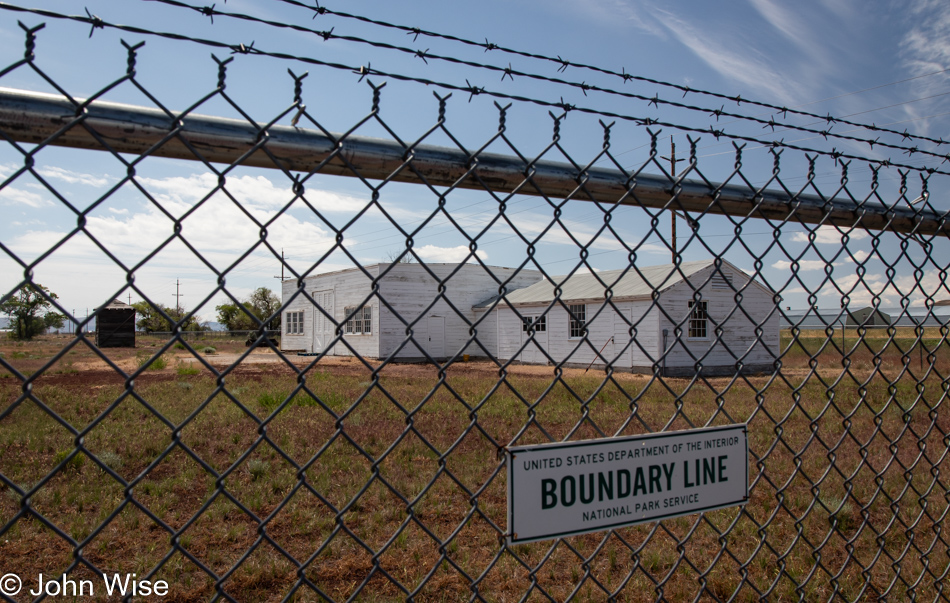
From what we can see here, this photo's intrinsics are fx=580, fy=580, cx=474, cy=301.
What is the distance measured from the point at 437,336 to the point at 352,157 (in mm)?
25989

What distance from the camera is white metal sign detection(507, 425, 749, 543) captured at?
1.70m

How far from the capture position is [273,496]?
5.45 meters

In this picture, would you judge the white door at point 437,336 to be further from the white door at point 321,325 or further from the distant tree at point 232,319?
the distant tree at point 232,319

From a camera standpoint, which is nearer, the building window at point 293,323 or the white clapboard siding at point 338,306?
the white clapboard siding at point 338,306

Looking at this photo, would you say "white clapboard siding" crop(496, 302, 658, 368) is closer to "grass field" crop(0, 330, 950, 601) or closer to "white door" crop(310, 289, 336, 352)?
"white door" crop(310, 289, 336, 352)

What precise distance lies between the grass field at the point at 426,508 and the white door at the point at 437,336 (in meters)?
17.2

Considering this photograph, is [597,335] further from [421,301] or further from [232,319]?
[232,319]

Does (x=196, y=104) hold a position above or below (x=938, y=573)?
above

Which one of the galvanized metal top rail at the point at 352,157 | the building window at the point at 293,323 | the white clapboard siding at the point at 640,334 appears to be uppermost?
the building window at the point at 293,323

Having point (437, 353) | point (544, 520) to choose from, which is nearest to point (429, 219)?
point (544, 520)

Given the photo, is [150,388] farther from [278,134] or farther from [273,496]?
[278,134]

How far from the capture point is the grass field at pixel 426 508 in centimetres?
210

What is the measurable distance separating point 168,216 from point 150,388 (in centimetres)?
1303

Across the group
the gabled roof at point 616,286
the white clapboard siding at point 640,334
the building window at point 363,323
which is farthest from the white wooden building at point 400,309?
the white clapboard siding at point 640,334
